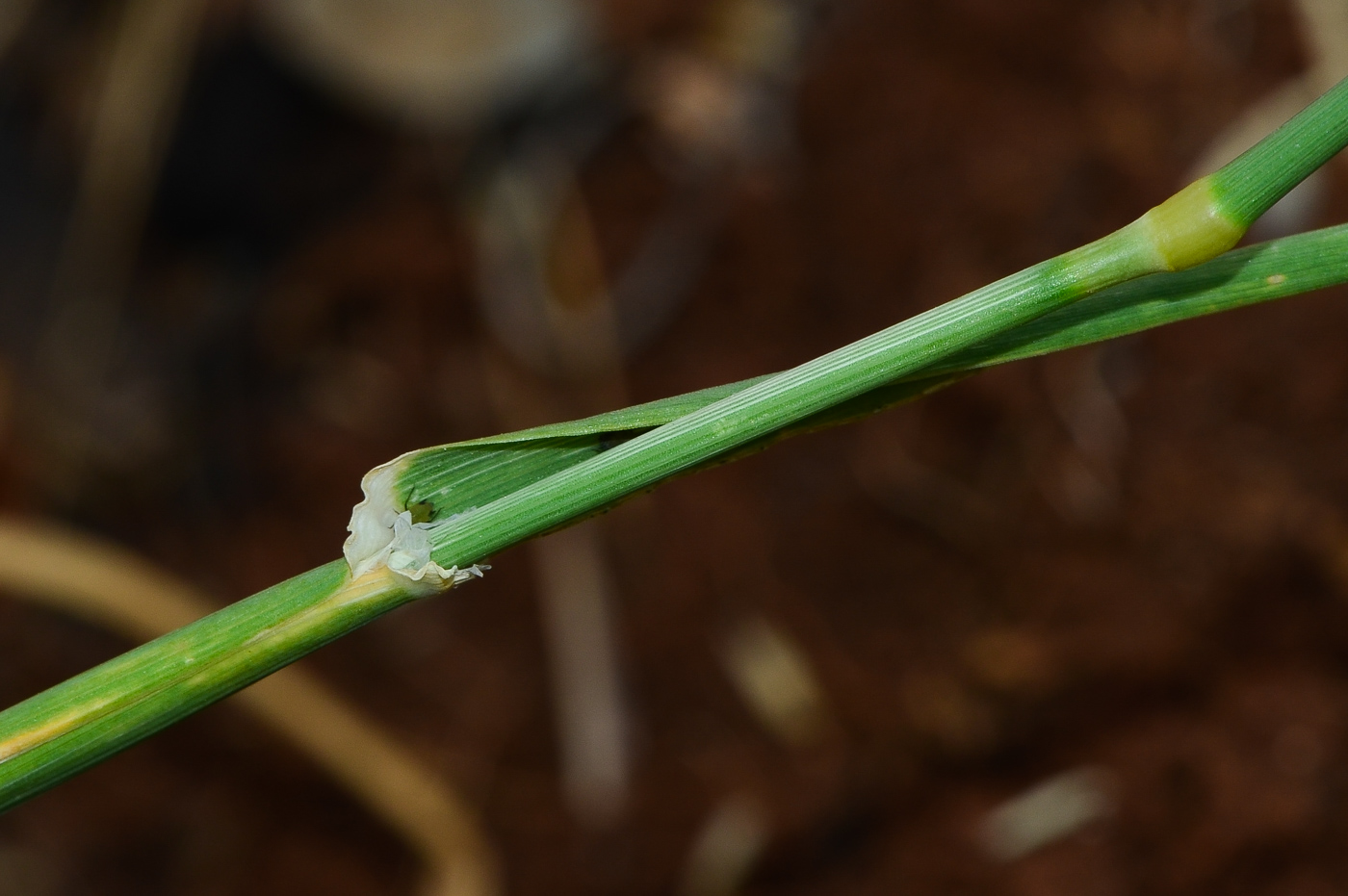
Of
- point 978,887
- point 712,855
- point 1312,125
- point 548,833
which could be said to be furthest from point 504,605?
point 1312,125

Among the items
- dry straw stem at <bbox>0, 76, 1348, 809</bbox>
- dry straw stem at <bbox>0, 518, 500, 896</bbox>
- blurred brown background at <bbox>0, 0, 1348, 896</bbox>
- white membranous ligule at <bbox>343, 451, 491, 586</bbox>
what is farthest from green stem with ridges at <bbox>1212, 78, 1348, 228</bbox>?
dry straw stem at <bbox>0, 518, 500, 896</bbox>

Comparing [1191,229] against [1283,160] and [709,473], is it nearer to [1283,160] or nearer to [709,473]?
[1283,160]

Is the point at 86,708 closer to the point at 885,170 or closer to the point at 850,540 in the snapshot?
the point at 850,540

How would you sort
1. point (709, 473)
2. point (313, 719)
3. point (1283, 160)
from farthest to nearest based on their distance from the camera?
point (709, 473), point (313, 719), point (1283, 160)

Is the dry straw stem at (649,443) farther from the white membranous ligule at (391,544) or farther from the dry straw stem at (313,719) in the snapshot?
the dry straw stem at (313,719)

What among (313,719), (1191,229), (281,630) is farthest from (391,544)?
(313,719)

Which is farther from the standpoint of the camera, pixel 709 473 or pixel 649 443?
pixel 709 473

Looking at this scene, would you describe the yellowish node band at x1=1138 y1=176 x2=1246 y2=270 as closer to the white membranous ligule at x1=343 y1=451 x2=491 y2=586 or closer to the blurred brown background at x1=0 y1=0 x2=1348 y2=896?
Answer: the white membranous ligule at x1=343 y1=451 x2=491 y2=586

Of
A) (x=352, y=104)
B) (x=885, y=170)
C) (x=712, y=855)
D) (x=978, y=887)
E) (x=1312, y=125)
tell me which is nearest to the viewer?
(x=1312, y=125)
